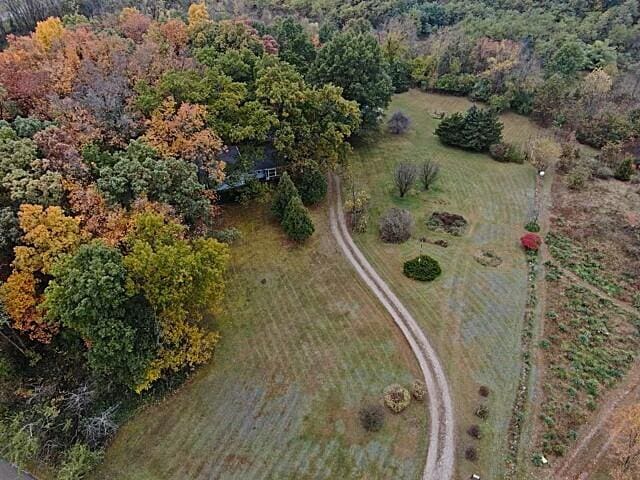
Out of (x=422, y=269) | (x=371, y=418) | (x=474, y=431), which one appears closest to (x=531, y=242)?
(x=422, y=269)

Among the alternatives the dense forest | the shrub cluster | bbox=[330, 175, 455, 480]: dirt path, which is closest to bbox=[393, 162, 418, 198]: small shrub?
the dense forest

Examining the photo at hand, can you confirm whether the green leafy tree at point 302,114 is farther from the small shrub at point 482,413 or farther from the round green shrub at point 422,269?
the small shrub at point 482,413

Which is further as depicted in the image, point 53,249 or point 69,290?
point 53,249

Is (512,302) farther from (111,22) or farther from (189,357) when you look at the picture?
(111,22)

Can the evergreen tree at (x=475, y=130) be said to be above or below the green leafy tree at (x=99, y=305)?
below

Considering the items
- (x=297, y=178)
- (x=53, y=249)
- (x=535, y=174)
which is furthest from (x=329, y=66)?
(x=53, y=249)

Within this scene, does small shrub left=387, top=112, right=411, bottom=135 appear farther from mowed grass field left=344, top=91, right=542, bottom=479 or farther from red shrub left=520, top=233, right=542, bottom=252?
red shrub left=520, top=233, right=542, bottom=252

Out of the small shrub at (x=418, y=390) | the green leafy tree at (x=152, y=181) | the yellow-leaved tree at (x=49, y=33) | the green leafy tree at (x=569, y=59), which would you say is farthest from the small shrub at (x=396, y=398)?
the green leafy tree at (x=569, y=59)
